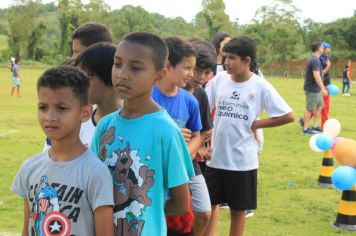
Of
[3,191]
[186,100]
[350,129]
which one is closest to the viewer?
[186,100]

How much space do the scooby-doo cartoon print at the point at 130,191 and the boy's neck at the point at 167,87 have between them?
1.11 meters

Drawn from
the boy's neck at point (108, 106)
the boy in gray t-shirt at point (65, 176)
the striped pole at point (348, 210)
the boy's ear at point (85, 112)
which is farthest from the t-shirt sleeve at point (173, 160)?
the striped pole at point (348, 210)

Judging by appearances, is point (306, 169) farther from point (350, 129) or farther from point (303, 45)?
point (303, 45)

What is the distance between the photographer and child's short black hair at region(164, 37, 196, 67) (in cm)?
322

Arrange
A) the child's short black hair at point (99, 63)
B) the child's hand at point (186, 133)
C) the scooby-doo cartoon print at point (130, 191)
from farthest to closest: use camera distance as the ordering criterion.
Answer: the child's hand at point (186, 133)
the child's short black hair at point (99, 63)
the scooby-doo cartoon print at point (130, 191)

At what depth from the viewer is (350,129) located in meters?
12.6

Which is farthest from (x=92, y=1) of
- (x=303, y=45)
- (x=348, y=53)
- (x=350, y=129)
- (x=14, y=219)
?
(x=14, y=219)

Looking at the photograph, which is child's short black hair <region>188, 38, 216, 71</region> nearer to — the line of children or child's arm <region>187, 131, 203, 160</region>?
child's arm <region>187, 131, 203, 160</region>

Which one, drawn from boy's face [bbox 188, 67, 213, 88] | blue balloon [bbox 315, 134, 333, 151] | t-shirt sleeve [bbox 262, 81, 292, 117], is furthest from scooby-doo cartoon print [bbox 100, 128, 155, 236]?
blue balloon [bbox 315, 134, 333, 151]

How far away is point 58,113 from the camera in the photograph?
2.12 meters

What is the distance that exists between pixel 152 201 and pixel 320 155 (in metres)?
7.61

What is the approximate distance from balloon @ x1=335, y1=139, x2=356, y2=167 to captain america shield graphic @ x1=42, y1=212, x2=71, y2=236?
134 inches

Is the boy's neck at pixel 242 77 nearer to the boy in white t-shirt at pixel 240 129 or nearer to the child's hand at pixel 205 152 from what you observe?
the boy in white t-shirt at pixel 240 129

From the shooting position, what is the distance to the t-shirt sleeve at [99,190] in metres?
2.05
